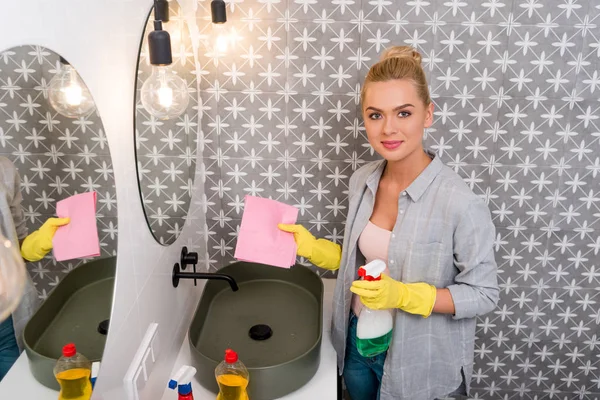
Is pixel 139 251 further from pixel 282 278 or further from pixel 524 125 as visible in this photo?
pixel 524 125

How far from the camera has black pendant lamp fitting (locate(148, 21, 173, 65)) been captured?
1.19 metres

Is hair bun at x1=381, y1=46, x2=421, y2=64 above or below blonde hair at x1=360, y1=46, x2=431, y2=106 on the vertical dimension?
above

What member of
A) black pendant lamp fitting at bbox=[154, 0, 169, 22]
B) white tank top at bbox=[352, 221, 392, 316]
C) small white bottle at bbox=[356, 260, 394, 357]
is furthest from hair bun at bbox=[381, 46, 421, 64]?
small white bottle at bbox=[356, 260, 394, 357]

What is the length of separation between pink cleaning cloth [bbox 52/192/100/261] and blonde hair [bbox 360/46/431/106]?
83cm

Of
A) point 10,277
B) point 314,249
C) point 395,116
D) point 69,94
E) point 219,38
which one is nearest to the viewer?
point 10,277

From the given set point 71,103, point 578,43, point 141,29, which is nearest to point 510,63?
point 578,43

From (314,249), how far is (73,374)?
90 cm

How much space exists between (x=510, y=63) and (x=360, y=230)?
2.46 ft

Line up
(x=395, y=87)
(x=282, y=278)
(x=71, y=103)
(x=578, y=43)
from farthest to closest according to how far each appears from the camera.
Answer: (x=282, y=278), (x=578, y=43), (x=395, y=87), (x=71, y=103)

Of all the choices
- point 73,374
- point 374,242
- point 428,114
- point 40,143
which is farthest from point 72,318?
point 428,114

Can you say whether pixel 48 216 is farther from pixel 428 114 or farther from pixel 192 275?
pixel 428 114

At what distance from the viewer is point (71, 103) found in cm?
89

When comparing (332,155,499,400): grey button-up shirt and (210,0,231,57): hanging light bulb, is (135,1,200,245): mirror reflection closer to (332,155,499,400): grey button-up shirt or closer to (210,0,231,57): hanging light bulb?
(210,0,231,57): hanging light bulb

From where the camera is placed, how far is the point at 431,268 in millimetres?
1547
